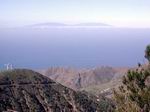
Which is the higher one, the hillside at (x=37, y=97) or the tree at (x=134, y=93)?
the tree at (x=134, y=93)

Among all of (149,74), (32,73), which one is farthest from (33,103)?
(149,74)

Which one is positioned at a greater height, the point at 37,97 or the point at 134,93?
the point at 134,93

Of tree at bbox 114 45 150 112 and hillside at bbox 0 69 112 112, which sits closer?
tree at bbox 114 45 150 112

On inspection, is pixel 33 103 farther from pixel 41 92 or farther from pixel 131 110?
pixel 131 110

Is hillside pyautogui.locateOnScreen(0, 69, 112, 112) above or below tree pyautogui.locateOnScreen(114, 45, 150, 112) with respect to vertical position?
below

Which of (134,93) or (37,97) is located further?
(37,97)
